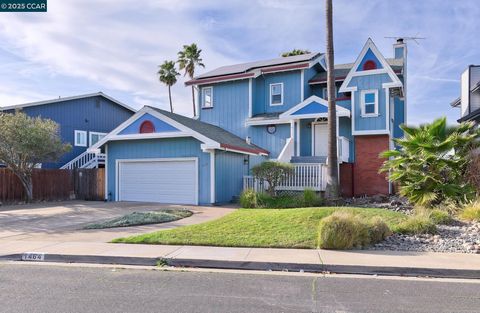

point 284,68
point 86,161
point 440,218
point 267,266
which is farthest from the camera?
point 86,161

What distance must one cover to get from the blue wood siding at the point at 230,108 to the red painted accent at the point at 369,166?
6.86m

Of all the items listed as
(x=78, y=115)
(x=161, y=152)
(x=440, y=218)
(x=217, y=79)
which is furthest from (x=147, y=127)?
(x=440, y=218)

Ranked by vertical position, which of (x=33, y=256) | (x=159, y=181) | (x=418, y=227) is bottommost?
(x=33, y=256)

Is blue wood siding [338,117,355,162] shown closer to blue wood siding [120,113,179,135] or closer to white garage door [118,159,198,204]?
white garage door [118,159,198,204]

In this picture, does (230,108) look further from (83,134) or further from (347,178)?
(83,134)

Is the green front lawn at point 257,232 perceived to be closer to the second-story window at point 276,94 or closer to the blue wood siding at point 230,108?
the blue wood siding at point 230,108

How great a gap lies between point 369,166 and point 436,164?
672 cm

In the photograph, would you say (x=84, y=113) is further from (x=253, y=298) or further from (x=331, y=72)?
(x=253, y=298)

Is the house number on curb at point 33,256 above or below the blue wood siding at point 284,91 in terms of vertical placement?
below

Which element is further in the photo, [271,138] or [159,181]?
[271,138]

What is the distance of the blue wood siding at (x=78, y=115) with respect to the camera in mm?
27344

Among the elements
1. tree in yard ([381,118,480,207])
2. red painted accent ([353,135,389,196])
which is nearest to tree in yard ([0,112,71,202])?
red painted accent ([353,135,389,196])

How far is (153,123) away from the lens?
63.2ft

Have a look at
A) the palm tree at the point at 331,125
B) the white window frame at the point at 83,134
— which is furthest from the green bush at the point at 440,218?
the white window frame at the point at 83,134
